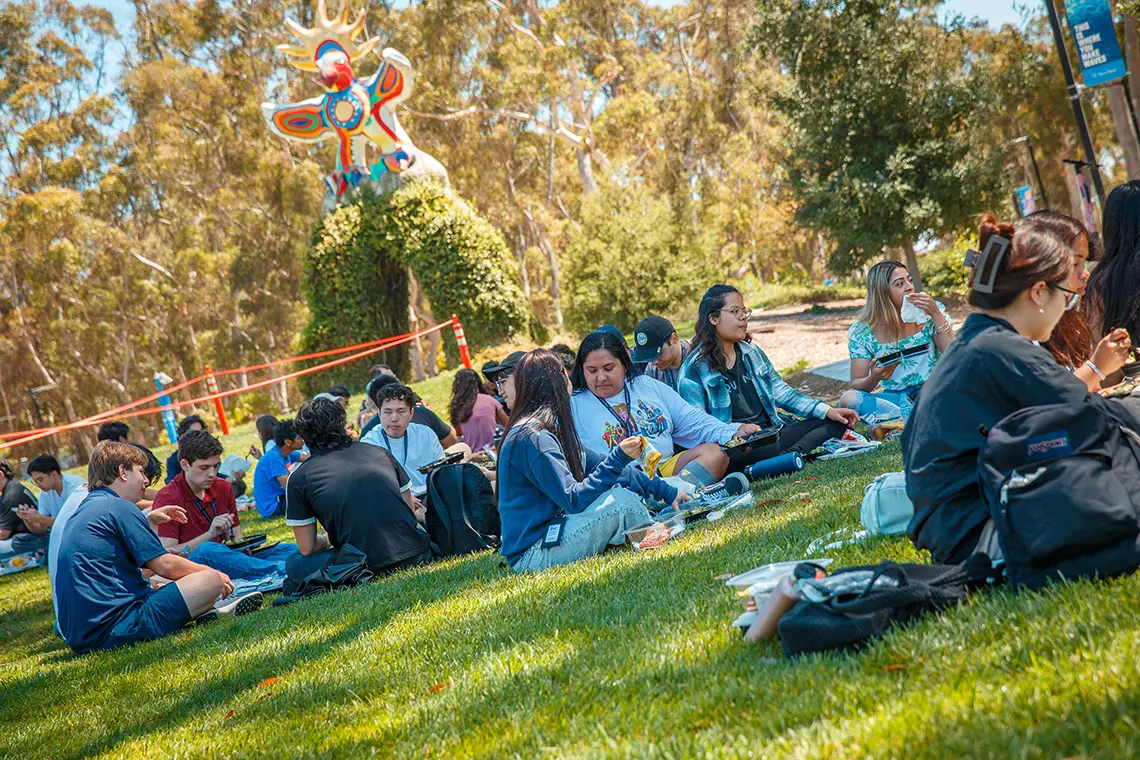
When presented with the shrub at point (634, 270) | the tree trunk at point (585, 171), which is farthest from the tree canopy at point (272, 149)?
the shrub at point (634, 270)

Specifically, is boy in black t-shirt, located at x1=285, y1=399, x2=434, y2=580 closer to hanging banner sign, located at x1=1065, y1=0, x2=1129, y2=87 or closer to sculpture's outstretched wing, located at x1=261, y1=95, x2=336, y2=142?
hanging banner sign, located at x1=1065, y1=0, x2=1129, y2=87

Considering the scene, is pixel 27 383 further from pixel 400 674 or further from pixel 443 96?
pixel 400 674

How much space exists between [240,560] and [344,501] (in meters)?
A: 1.87

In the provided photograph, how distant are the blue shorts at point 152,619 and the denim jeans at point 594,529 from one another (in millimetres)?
2386

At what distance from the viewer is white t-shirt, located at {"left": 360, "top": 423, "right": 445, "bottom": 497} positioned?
867 cm

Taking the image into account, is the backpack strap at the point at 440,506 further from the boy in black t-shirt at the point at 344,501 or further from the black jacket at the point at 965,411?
the black jacket at the point at 965,411

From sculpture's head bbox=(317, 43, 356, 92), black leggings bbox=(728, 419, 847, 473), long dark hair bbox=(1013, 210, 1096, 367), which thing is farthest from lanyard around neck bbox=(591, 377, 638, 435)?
sculpture's head bbox=(317, 43, 356, 92)

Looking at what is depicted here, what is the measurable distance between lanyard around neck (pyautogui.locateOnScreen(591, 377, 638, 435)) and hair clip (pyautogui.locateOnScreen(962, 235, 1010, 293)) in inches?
140

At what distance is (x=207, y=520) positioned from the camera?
8.41 m

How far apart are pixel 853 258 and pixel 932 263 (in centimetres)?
650

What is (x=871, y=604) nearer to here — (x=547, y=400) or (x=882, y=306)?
(x=547, y=400)

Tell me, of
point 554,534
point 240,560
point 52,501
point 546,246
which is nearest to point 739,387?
point 554,534

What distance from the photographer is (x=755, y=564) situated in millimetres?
4551

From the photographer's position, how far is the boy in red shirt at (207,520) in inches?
309
